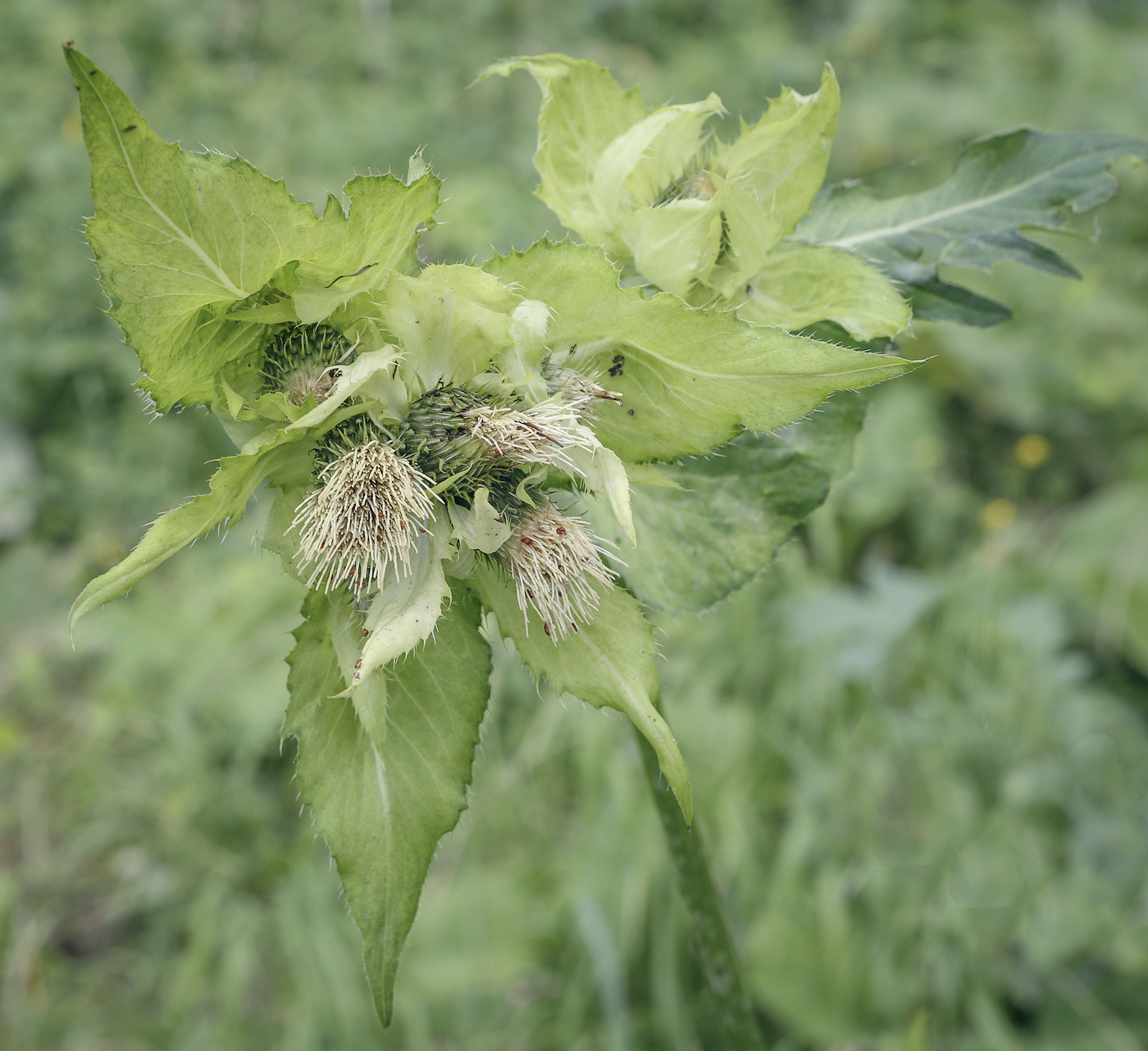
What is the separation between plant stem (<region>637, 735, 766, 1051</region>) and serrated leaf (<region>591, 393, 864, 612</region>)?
8.1 inches

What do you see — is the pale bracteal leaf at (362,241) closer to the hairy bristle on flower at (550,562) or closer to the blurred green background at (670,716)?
the hairy bristle on flower at (550,562)

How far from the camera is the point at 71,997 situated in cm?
302

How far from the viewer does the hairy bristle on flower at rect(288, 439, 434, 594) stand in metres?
0.86

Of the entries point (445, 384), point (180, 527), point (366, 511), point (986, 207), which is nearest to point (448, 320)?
point (445, 384)

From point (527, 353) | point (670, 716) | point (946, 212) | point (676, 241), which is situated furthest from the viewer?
point (670, 716)

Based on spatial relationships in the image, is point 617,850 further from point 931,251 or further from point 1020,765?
point 931,251

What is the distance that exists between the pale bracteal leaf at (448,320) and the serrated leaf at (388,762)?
0.88 feet

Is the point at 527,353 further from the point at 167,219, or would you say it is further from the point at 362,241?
the point at 167,219

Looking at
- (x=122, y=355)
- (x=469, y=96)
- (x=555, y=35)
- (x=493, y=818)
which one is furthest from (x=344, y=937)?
(x=555, y=35)

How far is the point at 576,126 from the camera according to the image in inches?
43.3

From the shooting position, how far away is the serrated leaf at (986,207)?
129 centimetres

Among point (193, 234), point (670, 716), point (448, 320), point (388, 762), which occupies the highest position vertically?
point (193, 234)

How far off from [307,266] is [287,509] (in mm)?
247

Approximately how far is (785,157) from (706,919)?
1002mm
